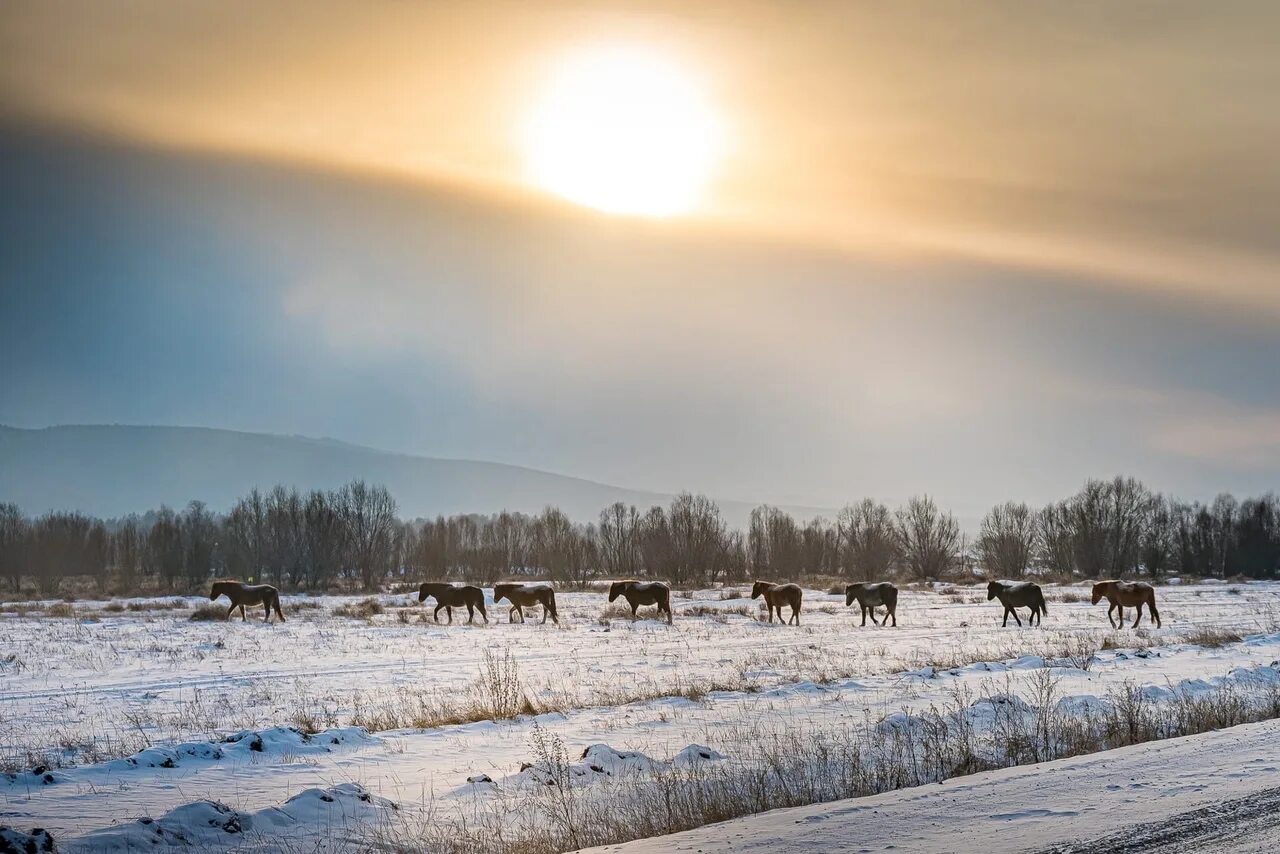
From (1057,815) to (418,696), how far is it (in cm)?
1256

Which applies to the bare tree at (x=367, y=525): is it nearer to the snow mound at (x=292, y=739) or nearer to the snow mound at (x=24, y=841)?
the snow mound at (x=292, y=739)

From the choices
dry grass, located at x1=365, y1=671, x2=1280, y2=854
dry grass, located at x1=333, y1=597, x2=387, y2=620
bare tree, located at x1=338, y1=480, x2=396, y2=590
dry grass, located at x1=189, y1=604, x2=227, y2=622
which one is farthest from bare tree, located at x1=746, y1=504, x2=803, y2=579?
dry grass, located at x1=365, y1=671, x2=1280, y2=854

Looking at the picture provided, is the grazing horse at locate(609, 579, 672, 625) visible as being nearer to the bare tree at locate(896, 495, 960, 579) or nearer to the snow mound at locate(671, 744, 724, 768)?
the snow mound at locate(671, 744, 724, 768)

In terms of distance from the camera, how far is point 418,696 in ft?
57.7

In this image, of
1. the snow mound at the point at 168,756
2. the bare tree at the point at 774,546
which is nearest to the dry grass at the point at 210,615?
the snow mound at the point at 168,756

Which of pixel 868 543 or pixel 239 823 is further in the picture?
pixel 868 543

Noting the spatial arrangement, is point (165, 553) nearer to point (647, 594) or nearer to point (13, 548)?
point (13, 548)

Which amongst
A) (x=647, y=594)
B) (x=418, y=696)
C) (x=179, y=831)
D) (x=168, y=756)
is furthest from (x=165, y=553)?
(x=179, y=831)

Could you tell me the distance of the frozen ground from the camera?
6.70 m

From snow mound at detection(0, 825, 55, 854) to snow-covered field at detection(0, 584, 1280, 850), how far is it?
0.27 metres

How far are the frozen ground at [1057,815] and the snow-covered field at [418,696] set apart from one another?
10.9 ft

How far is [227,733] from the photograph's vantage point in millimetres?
14039

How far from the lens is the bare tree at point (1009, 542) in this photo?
9400 cm

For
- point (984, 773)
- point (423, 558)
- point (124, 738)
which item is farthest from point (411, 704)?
point (423, 558)
